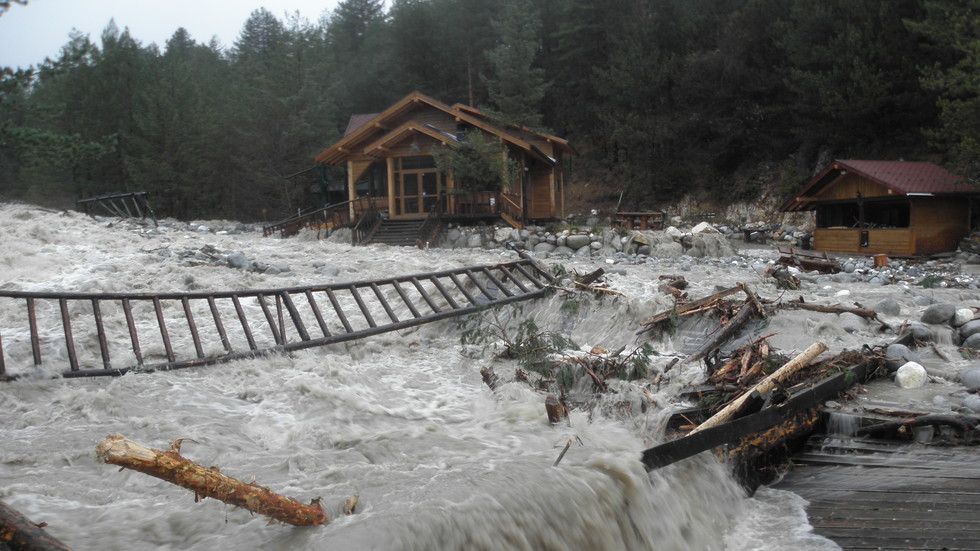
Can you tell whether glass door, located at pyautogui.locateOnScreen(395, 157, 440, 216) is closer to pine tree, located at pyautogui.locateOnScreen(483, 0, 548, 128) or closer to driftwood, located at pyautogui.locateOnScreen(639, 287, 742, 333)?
pine tree, located at pyautogui.locateOnScreen(483, 0, 548, 128)

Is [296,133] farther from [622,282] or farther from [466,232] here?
[622,282]

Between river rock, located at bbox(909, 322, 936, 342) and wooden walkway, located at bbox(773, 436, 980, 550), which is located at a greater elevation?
river rock, located at bbox(909, 322, 936, 342)

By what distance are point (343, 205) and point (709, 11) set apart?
2472 centimetres

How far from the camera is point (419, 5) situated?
4697 centimetres

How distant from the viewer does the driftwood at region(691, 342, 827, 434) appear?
5.30 metres

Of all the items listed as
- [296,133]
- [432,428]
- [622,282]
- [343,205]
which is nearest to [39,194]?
[296,133]

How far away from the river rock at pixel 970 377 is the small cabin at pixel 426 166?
1788 centimetres

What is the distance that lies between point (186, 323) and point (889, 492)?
9146 millimetres

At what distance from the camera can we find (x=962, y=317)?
8.63 m

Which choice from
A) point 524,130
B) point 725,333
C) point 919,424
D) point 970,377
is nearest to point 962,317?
point 970,377

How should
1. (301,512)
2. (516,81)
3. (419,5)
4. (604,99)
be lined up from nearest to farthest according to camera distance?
(301,512)
(516,81)
(604,99)
(419,5)

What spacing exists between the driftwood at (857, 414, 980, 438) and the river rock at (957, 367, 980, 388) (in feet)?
3.89

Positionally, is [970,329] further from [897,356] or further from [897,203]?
[897,203]

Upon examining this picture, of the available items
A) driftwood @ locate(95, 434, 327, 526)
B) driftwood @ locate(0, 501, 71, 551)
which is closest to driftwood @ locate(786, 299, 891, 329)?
driftwood @ locate(95, 434, 327, 526)
